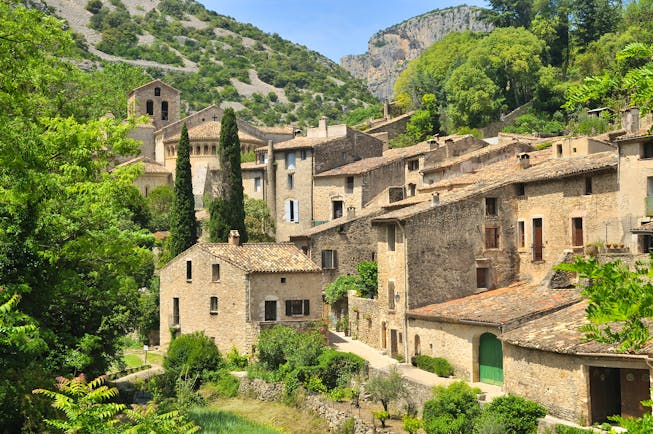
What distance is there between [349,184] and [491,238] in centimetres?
1841

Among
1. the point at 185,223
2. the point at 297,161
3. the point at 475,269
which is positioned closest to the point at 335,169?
the point at 297,161

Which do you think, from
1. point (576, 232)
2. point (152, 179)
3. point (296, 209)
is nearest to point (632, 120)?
point (576, 232)

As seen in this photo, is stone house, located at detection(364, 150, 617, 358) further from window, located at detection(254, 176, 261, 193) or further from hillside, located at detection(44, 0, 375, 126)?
hillside, located at detection(44, 0, 375, 126)

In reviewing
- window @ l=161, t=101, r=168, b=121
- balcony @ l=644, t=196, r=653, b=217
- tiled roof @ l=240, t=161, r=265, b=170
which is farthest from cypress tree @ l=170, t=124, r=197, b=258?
window @ l=161, t=101, r=168, b=121

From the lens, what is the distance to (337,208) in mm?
60844

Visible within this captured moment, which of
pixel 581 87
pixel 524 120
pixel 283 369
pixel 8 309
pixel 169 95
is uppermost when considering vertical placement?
pixel 169 95

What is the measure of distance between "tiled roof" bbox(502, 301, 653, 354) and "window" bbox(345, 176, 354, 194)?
27.1 meters

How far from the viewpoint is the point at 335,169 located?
6262cm

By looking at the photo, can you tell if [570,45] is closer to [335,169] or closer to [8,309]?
[335,169]

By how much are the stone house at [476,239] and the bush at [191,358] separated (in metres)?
8.42

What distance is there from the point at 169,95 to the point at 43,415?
263ft

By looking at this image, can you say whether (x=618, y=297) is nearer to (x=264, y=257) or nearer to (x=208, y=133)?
(x=264, y=257)

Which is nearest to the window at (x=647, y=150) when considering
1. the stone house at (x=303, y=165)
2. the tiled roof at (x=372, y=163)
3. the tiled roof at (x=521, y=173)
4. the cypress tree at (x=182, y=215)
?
the tiled roof at (x=521, y=173)

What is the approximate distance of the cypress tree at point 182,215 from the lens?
56.2 m
